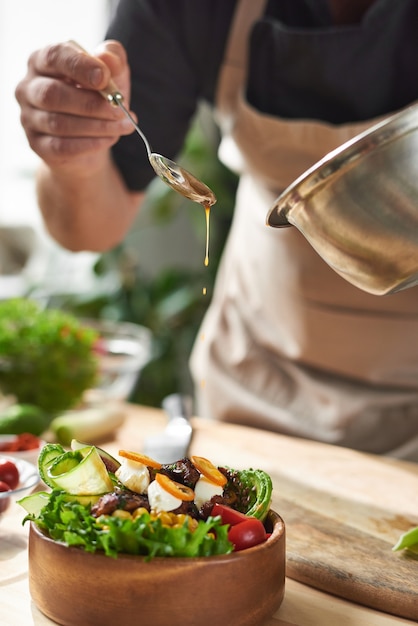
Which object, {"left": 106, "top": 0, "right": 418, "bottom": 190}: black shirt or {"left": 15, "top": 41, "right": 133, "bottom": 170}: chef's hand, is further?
{"left": 106, "top": 0, "right": 418, "bottom": 190}: black shirt

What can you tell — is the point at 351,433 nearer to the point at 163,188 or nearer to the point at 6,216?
the point at 163,188

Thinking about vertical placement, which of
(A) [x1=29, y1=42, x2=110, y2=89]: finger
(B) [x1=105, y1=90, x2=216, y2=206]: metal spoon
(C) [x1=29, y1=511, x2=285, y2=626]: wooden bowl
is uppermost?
(A) [x1=29, y1=42, x2=110, y2=89]: finger

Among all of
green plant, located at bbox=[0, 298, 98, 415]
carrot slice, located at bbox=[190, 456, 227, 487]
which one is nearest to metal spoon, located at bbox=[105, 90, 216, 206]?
carrot slice, located at bbox=[190, 456, 227, 487]

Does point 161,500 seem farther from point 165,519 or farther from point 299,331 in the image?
point 299,331

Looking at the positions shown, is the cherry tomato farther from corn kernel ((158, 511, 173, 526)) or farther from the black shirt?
the black shirt

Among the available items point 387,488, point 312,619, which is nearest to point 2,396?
point 387,488

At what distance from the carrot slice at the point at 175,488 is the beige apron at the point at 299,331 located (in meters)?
0.69

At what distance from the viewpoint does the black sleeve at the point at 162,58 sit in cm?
158

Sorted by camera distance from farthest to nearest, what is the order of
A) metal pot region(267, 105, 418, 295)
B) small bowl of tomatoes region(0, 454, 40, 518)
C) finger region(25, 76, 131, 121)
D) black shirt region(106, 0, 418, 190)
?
black shirt region(106, 0, 418, 190)
finger region(25, 76, 131, 121)
small bowl of tomatoes region(0, 454, 40, 518)
metal pot region(267, 105, 418, 295)

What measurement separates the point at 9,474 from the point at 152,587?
1.39ft

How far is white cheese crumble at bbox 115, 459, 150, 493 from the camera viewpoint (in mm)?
920

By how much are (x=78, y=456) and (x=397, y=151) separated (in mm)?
499

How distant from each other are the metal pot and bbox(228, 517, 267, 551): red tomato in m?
0.29

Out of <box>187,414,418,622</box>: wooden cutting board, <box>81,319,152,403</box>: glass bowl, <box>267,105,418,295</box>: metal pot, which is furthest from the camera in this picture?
<box>81,319,152,403</box>: glass bowl
